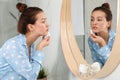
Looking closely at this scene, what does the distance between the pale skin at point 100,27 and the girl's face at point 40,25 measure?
0.33m

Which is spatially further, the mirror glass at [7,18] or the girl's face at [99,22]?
the mirror glass at [7,18]

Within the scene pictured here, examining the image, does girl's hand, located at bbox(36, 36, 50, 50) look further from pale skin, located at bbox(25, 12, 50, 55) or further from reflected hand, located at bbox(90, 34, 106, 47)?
reflected hand, located at bbox(90, 34, 106, 47)

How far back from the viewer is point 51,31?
135 centimetres

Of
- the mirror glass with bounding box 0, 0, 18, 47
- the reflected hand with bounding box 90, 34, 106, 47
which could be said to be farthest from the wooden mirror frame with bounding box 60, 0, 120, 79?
the mirror glass with bounding box 0, 0, 18, 47

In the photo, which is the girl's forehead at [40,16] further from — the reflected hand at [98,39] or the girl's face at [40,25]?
the reflected hand at [98,39]

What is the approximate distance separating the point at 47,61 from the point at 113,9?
0.66m

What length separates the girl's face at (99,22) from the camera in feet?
3.04

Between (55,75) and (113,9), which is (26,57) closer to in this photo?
(55,75)

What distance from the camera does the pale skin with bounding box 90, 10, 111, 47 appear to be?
0.92m

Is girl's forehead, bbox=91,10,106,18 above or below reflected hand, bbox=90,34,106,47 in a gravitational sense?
above

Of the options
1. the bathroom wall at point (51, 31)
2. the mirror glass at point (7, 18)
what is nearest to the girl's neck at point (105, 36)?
the bathroom wall at point (51, 31)

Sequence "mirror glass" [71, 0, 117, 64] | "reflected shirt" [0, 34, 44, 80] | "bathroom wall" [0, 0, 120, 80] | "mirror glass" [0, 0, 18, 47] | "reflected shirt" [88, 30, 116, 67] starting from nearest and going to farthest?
"reflected shirt" [88, 30, 116, 67]
"mirror glass" [71, 0, 117, 64]
"reflected shirt" [0, 34, 44, 80]
"bathroom wall" [0, 0, 120, 80]
"mirror glass" [0, 0, 18, 47]

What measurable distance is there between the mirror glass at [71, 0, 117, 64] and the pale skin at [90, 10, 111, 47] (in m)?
0.04

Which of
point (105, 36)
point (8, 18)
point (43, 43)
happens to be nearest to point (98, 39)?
point (105, 36)
